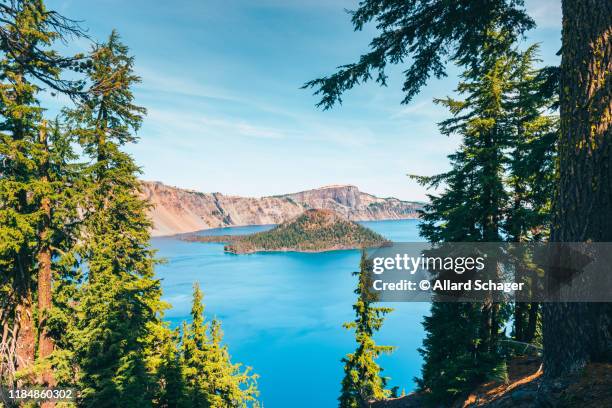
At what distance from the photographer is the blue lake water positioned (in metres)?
37.7

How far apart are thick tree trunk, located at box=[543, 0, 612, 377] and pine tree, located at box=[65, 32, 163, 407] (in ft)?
32.9

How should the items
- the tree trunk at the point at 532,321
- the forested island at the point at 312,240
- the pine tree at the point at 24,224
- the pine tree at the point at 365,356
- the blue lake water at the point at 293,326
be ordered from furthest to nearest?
the forested island at the point at 312,240
the blue lake water at the point at 293,326
the pine tree at the point at 365,356
the tree trunk at the point at 532,321
the pine tree at the point at 24,224

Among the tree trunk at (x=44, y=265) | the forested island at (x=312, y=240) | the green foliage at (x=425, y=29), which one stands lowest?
the forested island at (x=312, y=240)

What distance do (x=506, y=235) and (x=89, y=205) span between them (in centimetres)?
1636

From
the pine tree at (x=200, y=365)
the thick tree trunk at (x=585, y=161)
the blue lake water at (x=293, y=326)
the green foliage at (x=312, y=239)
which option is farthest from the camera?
the green foliage at (x=312, y=239)

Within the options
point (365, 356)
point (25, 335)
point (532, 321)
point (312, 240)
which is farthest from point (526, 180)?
point (312, 240)

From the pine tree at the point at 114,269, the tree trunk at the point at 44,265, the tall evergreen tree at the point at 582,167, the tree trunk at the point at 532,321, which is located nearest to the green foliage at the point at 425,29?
the tall evergreen tree at the point at 582,167

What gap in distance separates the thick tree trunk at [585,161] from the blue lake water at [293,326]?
11884 millimetres

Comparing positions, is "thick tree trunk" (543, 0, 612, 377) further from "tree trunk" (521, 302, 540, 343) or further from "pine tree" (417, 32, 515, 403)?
"tree trunk" (521, 302, 540, 343)

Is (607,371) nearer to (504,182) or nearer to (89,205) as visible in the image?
(504,182)

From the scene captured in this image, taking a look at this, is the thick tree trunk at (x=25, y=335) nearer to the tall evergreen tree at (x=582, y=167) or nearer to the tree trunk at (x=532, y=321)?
the tall evergreen tree at (x=582, y=167)

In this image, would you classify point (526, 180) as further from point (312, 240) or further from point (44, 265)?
point (312, 240)

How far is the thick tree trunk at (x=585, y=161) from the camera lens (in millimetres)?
3326

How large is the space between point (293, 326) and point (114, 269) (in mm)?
46896
